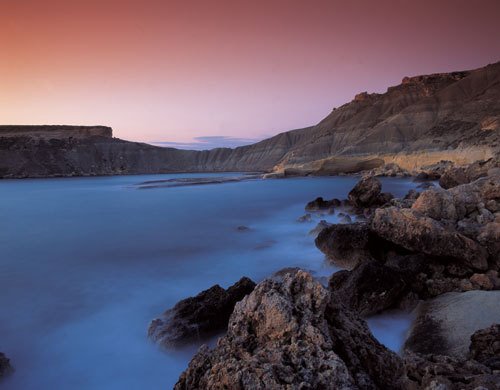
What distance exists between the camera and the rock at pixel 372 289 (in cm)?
471

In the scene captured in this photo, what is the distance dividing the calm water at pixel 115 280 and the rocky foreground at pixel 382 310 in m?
0.53

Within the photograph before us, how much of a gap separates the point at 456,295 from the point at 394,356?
2715 millimetres

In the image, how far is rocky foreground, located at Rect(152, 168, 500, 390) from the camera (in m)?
2.14

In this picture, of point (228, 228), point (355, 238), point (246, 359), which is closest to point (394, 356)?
point (246, 359)

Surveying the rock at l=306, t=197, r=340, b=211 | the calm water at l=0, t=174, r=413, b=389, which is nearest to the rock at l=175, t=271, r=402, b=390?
the calm water at l=0, t=174, r=413, b=389

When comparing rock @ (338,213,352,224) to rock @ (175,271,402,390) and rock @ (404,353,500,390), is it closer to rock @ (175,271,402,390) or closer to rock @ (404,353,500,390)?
rock @ (404,353,500,390)

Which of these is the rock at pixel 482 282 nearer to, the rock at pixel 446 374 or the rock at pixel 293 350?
the rock at pixel 446 374

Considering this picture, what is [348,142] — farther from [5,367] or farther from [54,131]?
[5,367]

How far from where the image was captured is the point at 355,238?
656 cm

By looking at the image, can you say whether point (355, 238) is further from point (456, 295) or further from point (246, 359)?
point (246, 359)

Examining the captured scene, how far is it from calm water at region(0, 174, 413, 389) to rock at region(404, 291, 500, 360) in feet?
1.07

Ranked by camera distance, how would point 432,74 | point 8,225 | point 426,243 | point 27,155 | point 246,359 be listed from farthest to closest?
point 432,74 < point 27,155 < point 8,225 < point 426,243 < point 246,359

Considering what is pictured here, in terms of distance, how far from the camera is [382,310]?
480cm

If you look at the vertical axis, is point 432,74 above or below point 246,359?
above
